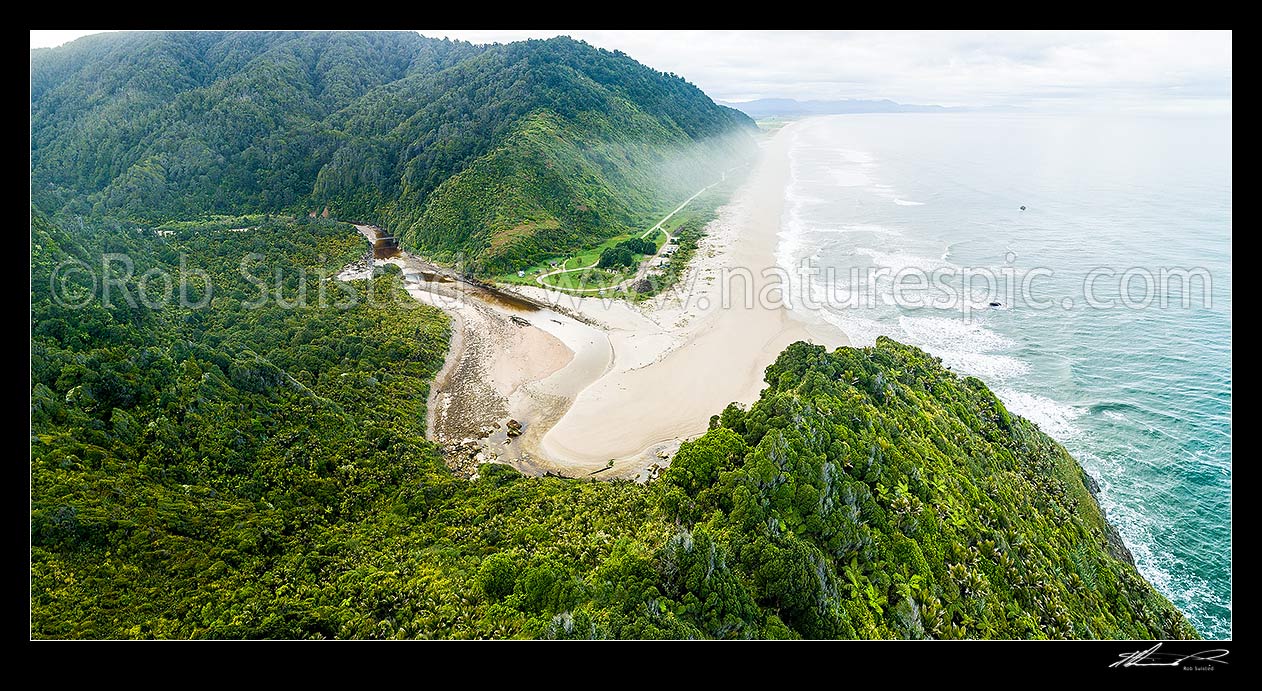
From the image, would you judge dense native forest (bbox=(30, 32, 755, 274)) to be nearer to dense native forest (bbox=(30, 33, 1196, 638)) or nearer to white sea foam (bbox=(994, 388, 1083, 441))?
dense native forest (bbox=(30, 33, 1196, 638))

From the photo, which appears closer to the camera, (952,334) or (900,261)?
(952,334)

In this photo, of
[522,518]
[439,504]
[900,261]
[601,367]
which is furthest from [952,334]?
[439,504]

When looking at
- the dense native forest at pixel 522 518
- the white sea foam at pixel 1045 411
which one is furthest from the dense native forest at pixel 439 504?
the white sea foam at pixel 1045 411

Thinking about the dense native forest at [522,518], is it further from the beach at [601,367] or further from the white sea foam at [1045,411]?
the beach at [601,367]

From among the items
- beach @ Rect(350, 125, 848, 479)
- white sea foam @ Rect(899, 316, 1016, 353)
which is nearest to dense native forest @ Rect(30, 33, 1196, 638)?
beach @ Rect(350, 125, 848, 479)

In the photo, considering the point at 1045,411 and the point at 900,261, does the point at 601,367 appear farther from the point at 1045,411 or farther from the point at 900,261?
the point at 900,261

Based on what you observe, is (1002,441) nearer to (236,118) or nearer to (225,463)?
(225,463)
